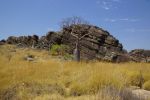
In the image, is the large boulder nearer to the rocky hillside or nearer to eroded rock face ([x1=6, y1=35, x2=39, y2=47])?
the rocky hillside

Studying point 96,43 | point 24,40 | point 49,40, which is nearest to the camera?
point 96,43

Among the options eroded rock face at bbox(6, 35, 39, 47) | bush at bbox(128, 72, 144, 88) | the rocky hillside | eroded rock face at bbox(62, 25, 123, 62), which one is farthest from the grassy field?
eroded rock face at bbox(6, 35, 39, 47)

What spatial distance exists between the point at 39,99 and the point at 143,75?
5.02 metres

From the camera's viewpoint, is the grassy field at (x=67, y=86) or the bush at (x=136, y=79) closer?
the grassy field at (x=67, y=86)

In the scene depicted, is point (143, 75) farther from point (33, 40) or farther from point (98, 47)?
point (33, 40)

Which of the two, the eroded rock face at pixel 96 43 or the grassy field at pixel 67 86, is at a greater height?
the eroded rock face at pixel 96 43

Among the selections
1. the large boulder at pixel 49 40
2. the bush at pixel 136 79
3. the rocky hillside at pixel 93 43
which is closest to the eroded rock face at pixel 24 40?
the large boulder at pixel 49 40

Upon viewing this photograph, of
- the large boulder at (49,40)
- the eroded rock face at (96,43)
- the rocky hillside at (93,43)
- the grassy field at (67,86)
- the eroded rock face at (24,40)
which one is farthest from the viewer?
the eroded rock face at (24,40)

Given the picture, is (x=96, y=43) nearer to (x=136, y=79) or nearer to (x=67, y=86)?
(x=136, y=79)

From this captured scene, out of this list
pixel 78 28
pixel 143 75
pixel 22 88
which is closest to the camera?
pixel 22 88

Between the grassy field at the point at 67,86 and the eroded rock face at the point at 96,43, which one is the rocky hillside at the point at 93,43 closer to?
the eroded rock face at the point at 96,43

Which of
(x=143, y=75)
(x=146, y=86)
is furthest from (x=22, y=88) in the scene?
(x=143, y=75)

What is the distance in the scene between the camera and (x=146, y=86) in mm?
9570

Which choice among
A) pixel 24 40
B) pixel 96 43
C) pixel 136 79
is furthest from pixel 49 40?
pixel 136 79
